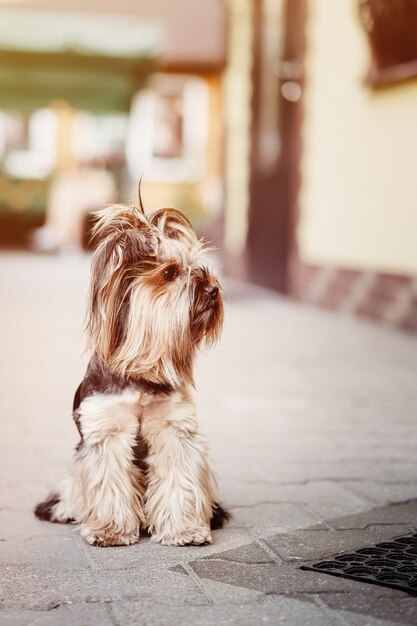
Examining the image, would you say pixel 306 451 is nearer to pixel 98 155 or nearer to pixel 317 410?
pixel 317 410

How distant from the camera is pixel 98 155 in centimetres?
2291

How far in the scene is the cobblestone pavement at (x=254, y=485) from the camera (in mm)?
2896

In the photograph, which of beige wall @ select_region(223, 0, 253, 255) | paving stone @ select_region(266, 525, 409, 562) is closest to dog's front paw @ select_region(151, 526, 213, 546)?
paving stone @ select_region(266, 525, 409, 562)

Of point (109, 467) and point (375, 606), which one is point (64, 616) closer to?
point (109, 467)

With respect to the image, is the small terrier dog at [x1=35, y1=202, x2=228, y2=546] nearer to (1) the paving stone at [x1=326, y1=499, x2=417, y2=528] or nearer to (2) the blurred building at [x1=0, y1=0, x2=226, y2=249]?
(1) the paving stone at [x1=326, y1=499, x2=417, y2=528]

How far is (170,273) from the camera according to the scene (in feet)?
10.7

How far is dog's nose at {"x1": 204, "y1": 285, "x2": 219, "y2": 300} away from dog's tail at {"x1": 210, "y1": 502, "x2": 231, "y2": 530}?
2.55ft

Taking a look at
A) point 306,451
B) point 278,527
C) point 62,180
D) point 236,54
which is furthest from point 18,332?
point 62,180

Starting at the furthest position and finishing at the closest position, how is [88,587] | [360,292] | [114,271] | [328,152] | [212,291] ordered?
[328,152]
[360,292]
[212,291]
[114,271]
[88,587]

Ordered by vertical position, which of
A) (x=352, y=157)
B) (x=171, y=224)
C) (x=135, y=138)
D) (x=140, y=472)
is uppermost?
(x=135, y=138)

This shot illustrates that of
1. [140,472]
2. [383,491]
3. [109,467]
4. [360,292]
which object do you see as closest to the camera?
[109,467]

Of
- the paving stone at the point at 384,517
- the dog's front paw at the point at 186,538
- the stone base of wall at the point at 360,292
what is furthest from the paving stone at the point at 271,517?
the stone base of wall at the point at 360,292

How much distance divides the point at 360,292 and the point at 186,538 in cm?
655

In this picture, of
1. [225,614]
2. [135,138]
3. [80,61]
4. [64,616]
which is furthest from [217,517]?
[135,138]
